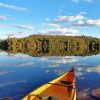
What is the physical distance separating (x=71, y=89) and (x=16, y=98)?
17.5 ft

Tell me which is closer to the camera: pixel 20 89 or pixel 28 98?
pixel 28 98

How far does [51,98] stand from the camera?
1730cm

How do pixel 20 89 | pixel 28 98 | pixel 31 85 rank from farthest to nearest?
pixel 31 85 < pixel 20 89 < pixel 28 98

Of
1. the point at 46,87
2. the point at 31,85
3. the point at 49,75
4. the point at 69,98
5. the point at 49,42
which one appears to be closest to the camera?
the point at 69,98

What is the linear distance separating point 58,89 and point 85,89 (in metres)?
5.46

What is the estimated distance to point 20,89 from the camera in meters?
26.9

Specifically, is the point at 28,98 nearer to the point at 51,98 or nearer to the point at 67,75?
the point at 51,98

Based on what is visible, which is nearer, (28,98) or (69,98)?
(28,98)

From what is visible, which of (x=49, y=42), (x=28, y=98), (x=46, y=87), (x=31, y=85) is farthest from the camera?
(x=49, y=42)

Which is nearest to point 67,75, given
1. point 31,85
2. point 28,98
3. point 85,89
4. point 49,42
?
point 85,89

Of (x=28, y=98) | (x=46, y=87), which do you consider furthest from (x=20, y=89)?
(x=28, y=98)

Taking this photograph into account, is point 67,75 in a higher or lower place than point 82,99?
higher

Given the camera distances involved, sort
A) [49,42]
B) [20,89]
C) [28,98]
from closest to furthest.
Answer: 1. [28,98]
2. [20,89]
3. [49,42]

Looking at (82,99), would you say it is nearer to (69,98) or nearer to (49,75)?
(69,98)
